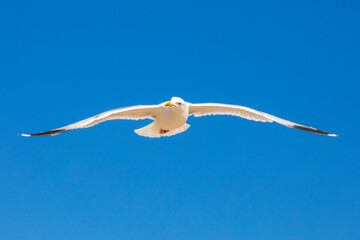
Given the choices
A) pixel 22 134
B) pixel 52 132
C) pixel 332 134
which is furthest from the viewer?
pixel 332 134

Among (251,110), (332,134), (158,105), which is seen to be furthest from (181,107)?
(332,134)

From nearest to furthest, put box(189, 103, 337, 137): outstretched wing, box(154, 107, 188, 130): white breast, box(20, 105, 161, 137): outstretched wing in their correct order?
box(20, 105, 161, 137): outstretched wing, box(154, 107, 188, 130): white breast, box(189, 103, 337, 137): outstretched wing

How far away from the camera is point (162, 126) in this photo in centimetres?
1098

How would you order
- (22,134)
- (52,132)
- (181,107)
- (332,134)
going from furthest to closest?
(332,134)
(181,107)
(52,132)
(22,134)

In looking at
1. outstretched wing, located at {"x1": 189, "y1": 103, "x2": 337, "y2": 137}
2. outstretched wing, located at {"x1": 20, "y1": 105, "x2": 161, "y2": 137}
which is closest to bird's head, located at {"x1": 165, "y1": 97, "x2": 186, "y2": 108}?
outstretched wing, located at {"x1": 20, "y1": 105, "x2": 161, "y2": 137}

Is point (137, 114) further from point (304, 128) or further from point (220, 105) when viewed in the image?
point (304, 128)

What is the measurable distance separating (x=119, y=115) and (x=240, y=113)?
3.23 meters

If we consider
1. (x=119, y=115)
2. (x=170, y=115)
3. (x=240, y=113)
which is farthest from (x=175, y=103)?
(x=240, y=113)

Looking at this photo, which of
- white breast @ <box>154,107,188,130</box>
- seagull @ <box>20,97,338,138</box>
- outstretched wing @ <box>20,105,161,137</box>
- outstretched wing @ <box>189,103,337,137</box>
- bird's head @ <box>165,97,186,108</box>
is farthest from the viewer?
outstretched wing @ <box>189,103,337,137</box>

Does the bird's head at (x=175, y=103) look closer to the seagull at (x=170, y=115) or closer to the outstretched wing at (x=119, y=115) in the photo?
the seagull at (x=170, y=115)

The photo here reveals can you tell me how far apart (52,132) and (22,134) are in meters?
0.74

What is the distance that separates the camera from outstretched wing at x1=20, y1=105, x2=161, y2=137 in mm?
9633

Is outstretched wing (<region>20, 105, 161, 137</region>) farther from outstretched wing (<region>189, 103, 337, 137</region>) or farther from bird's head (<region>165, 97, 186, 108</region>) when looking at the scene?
outstretched wing (<region>189, 103, 337, 137</region>)

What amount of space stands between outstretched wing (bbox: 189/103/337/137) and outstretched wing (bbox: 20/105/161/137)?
3.74 ft
